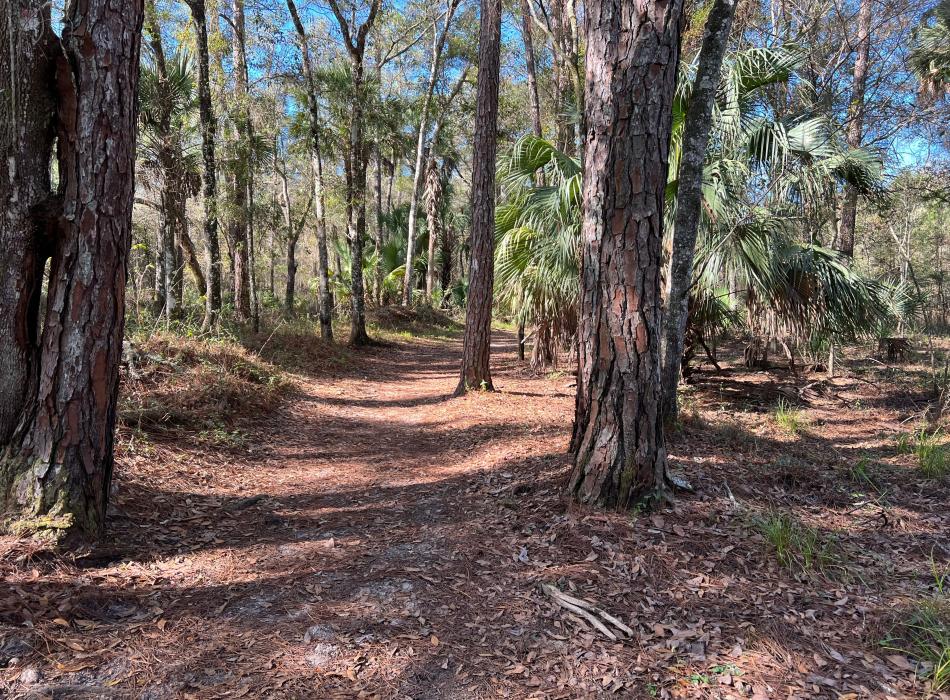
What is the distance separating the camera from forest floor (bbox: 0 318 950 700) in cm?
244

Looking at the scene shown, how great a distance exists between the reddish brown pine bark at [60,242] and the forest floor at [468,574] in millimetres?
434

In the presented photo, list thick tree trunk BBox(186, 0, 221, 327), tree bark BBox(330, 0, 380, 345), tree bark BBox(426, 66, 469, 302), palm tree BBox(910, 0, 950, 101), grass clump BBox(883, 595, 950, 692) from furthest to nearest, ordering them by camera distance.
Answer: tree bark BBox(426, 66, 469, 302) → tree bark BBox(330, 0, 380, 345) → thick tree trunk BBox(186, 0, 221, 327) → palm tree BBox(910, 0, 950, 101) → grass clump BBox(883, 595, 950, 692)

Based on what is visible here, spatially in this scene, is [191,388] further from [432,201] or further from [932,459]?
[432,201]

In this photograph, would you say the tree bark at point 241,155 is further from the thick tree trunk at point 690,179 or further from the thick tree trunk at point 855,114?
the thick tree trunk at point 855,114

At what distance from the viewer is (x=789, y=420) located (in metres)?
6.74

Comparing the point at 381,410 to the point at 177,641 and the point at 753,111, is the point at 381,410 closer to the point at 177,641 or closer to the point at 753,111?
the point at 177,641

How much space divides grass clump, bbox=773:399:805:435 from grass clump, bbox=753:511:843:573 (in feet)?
11.0

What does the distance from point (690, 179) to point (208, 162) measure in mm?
8496

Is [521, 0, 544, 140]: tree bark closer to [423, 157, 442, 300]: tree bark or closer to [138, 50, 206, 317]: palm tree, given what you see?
[138, 50, 206, 317]: palm tree

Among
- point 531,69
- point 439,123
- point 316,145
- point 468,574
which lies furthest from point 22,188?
point 439,123

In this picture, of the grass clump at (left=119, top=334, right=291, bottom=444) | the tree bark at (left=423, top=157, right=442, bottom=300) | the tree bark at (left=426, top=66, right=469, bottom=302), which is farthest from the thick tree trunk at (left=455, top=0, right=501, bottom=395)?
the tree bark at (left=423, top=157, right=442, bottom=300)

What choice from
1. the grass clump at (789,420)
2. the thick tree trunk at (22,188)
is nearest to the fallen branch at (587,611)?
the thick tree trunk at (22,188)

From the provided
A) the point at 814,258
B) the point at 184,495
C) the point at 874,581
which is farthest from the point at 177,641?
the point at 814,258

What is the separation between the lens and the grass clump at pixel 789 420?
21.7ft
